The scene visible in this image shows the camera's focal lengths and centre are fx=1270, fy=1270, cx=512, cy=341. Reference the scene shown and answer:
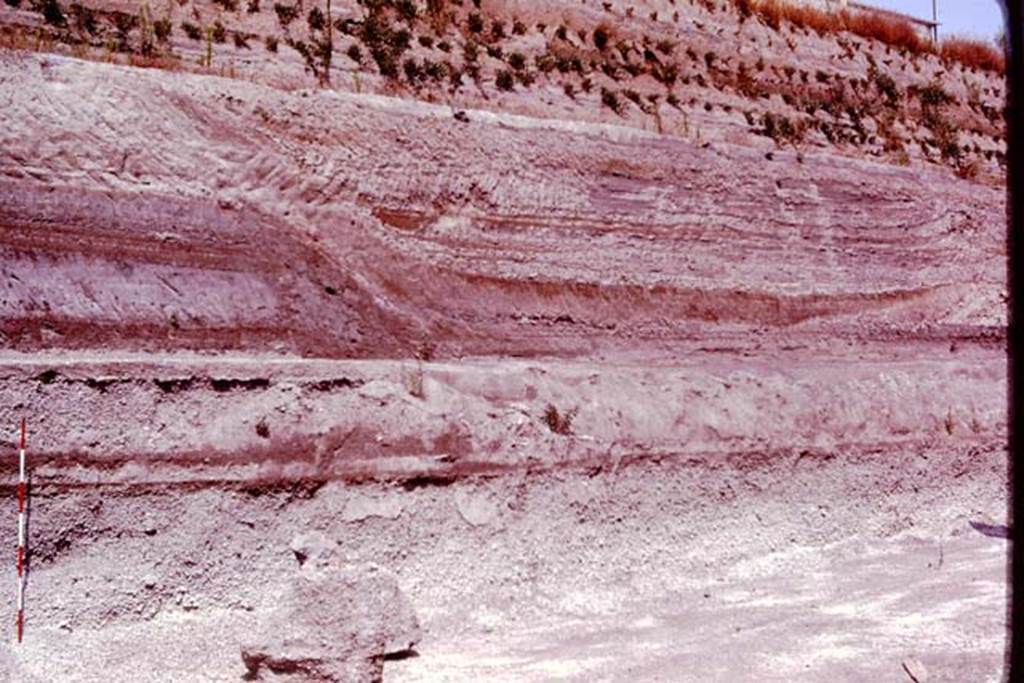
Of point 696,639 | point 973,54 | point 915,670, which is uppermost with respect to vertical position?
point 973,54

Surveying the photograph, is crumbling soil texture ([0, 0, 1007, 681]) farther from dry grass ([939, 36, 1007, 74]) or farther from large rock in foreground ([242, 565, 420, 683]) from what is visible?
A: dry grass ([939, 36, 1007, 74])

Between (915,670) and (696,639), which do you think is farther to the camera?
(696,639)

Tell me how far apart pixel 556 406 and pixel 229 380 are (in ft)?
9.18

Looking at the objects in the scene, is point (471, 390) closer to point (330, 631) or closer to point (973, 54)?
point (330, 631)

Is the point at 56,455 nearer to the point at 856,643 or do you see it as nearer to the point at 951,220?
the point at 856,643

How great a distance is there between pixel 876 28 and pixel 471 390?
10.8 metres

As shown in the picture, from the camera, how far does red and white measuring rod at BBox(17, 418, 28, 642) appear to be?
7953 mm

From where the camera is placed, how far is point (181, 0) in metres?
11.0

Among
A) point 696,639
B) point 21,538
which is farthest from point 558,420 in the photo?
point 21,538

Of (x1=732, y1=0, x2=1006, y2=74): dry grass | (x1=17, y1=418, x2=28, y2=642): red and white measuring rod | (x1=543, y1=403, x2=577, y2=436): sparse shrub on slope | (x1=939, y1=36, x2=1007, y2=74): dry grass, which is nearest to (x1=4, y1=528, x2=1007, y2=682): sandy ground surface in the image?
(x1=17, y1=418, x2=28, y2=642): red and white measuring rod

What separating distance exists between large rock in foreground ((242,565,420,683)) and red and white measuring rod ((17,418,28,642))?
1.47 meters

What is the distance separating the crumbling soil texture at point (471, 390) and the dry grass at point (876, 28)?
3.67 metres

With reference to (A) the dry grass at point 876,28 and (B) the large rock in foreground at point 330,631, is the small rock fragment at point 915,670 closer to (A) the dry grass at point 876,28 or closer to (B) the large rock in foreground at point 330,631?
(B) the large rock in foreground at point 330,631

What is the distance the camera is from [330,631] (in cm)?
732
